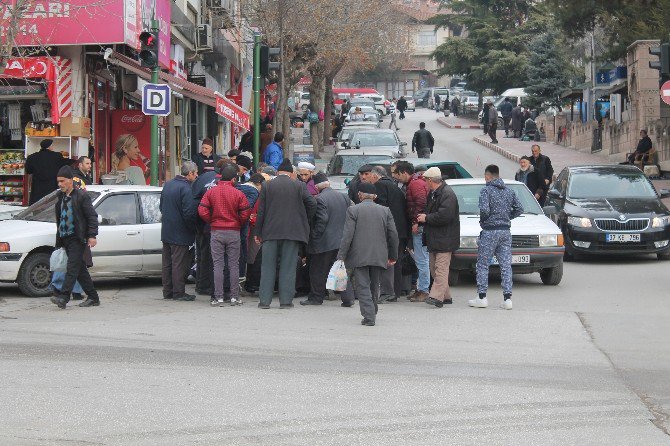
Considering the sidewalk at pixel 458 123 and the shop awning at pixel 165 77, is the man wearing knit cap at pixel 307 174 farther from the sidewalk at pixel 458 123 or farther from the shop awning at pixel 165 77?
the sidewalk at pixel 458 123

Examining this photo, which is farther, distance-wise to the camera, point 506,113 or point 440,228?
point 506,113

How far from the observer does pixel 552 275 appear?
16.9 m

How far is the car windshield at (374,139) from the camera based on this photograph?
34.2 m

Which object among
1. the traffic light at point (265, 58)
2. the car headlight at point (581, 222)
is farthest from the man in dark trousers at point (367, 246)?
the traffic light at point (265, 58)

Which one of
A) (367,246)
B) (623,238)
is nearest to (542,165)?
(623,238)

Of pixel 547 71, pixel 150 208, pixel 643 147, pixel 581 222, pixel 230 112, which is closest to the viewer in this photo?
pixel 150 208

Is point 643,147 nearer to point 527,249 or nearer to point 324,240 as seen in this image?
point 527,249

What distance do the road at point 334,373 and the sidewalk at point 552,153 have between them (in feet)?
84.1

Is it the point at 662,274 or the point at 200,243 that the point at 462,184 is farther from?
the point at 200,243

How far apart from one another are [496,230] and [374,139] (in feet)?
66.4

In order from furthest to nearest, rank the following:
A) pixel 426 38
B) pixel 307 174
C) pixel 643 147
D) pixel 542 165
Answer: pixel 426 38 → pixel 643 147 → pixel 542 165 → pixel 307 174

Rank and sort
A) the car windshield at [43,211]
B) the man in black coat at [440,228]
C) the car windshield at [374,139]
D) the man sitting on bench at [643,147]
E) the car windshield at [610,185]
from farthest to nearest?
the man sitting on bench at [643,147] → the car windshield at [374,139] → the car windshield at [610,185] → the car windshield at [43,211] → the man in black coat at [440,228]

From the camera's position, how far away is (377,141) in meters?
34.4

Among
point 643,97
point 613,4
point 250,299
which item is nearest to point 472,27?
point 643,97
